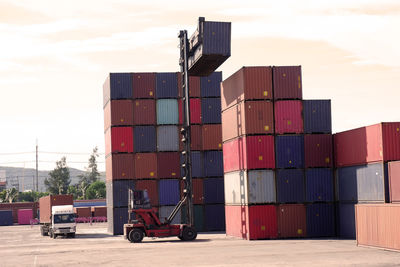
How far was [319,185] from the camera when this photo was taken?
43500 millimetres

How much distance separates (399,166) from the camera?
3547 cm

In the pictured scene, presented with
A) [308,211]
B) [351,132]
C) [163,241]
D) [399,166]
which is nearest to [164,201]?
[163,241]

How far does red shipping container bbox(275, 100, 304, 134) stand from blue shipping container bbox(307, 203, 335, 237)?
201 inches

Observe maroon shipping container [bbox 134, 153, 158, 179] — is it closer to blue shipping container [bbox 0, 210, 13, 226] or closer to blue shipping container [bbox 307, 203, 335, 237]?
blue shipping container [bbox 307, 203, 335, 237]

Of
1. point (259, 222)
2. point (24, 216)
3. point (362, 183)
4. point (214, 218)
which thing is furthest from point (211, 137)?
point (24, 216)

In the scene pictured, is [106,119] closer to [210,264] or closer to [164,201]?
[164,201]

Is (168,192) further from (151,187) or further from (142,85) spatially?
(142,85)

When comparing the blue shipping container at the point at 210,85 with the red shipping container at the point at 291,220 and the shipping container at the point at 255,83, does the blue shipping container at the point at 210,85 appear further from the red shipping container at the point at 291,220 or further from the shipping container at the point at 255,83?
the red shipping container at the point at 291,220

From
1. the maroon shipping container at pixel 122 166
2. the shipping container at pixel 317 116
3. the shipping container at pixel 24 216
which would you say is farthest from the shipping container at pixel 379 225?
the shipping container at pixel 24 216

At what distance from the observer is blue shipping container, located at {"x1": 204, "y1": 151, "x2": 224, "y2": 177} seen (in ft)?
190

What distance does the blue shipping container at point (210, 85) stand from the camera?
5794 cm

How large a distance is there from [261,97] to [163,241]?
11.4 m

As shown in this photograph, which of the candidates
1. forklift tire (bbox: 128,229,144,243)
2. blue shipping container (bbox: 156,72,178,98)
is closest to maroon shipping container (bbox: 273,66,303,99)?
forklift tire (bbox: 128,229,144,243)

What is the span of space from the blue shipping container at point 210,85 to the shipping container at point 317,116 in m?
15.5
